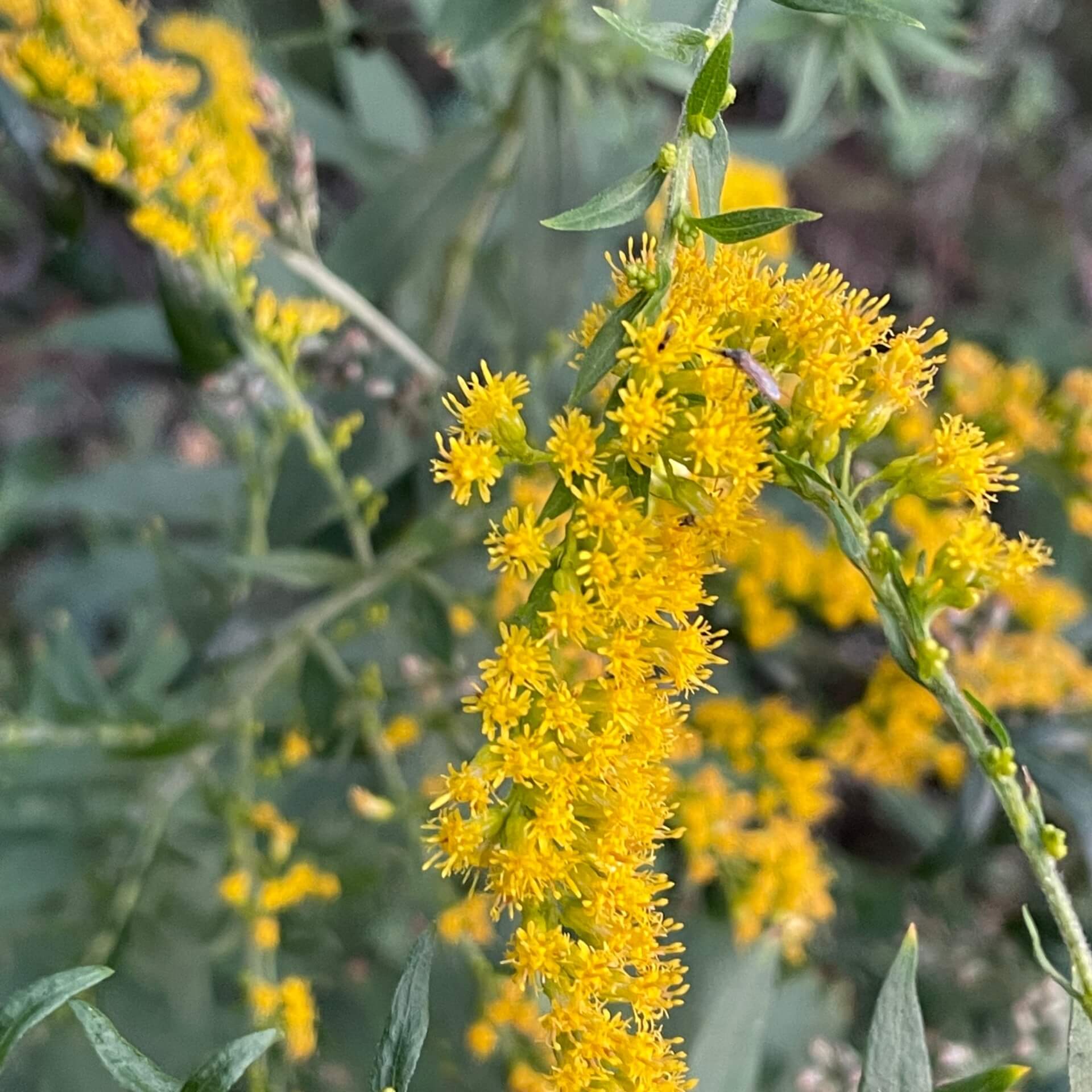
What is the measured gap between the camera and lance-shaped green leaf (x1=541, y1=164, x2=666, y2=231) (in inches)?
24.3

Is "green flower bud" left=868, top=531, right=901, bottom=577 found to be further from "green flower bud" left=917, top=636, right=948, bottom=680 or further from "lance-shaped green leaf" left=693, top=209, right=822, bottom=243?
"lance-shaped green leaf" left=693, top=209, right=822, bottom=243

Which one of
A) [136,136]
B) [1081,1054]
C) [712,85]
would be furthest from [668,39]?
[1081,1054]

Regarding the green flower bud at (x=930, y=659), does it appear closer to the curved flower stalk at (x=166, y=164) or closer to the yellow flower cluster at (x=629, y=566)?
the yellow flower cluster at (x=629, y=566)

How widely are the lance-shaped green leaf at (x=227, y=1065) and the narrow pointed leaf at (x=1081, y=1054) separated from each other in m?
0.49

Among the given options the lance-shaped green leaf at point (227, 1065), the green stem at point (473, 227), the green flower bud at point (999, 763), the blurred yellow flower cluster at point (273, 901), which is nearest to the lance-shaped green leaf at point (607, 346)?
the green flower bud at point (999, 763)

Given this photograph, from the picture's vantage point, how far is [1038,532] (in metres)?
1.86

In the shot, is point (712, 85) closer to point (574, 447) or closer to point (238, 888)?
point (574, 447)

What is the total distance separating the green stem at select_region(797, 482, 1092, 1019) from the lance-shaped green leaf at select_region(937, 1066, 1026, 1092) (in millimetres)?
68

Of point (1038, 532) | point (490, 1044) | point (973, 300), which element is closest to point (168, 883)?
point (490, 1044)

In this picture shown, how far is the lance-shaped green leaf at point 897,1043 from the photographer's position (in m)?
0.71

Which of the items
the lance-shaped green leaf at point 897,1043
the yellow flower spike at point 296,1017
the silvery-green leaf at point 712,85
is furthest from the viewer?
the yellow flower spike at point 296,1017

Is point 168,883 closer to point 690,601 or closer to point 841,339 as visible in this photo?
point 690,601

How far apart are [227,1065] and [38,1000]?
12 cm

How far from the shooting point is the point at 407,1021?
2.14 ft
